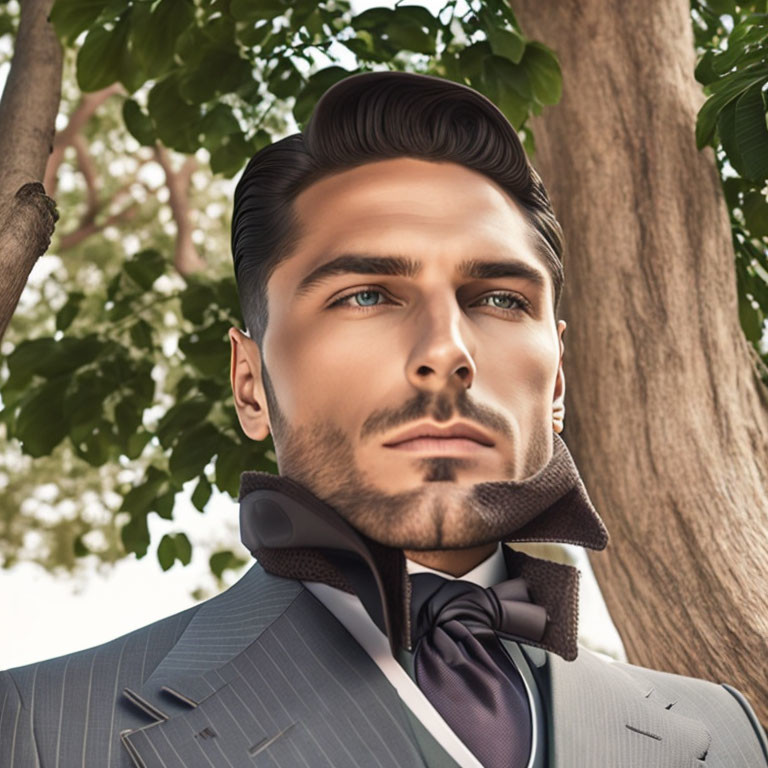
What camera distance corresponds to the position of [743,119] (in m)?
3.63

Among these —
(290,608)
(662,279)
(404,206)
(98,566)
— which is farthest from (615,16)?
(98,566)

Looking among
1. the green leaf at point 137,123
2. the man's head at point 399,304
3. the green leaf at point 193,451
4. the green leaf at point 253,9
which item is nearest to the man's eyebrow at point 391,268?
the man's head at point 399,304

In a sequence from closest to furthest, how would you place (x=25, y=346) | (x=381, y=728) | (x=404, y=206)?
1. (x=381, y=728)
2. (x=404, y=206)
3. (x=25, y=346)

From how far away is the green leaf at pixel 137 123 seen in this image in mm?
5180

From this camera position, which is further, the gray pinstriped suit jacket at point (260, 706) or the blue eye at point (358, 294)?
the blue eye at point (358, 294)

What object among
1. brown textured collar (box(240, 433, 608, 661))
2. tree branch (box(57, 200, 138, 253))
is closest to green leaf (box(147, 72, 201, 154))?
brown textured collar (box(240, 433, 608, 661))

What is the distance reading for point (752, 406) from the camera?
4055 mm

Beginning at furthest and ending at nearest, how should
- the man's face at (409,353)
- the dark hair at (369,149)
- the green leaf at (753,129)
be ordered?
1. the green leaf at (753,129)
2. the dark hair at (369,149)
3. the man's face at (409,353)

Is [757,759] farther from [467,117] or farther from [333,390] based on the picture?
[467,117]

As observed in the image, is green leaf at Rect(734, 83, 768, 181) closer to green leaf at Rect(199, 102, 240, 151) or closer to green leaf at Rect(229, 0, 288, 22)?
green leaf at Rect(229, 0, 288, 22)

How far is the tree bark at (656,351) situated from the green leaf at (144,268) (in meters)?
2.06

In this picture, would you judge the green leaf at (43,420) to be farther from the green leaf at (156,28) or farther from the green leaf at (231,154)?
the green leaf at (156,28)

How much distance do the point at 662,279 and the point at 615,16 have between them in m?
1.10

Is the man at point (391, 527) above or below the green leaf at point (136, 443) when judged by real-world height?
below
